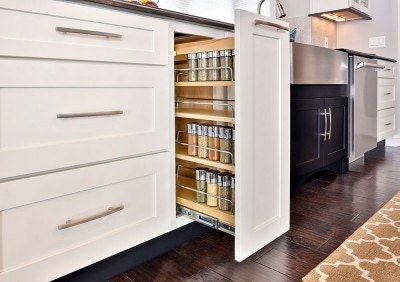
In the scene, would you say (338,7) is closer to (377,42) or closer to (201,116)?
(377,42)

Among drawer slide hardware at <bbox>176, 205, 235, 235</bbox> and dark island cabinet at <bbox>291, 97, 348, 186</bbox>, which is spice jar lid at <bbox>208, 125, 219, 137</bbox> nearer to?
drawer slide hardware at <bbox>176, 205, 235, 235</bbox>

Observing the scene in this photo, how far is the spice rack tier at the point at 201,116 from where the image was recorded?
1.37m

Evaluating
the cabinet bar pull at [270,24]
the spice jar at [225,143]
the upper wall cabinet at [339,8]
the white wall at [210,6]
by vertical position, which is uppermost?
the upper wall cabinet at [339,8]

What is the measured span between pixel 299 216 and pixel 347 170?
1179 mm

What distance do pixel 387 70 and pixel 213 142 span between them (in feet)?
9.69

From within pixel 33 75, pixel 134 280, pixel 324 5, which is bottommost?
pixel 134 280

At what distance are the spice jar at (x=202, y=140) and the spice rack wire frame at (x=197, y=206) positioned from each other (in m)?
0.19

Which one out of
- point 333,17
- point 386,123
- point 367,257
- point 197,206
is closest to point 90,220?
point 197,206

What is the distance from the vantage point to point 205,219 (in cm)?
142

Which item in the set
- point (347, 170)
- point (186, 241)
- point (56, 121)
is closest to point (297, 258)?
point (186, 241)

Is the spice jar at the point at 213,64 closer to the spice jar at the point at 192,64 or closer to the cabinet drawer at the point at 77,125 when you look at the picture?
the spice jar at the point at 192,64

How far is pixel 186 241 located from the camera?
5.25 ft

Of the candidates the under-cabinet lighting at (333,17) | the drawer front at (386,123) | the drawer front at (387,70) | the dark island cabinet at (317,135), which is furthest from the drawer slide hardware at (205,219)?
the under-cabinet lighting at (333,17)

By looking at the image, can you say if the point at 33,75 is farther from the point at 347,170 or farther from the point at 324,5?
the point at 324,5
